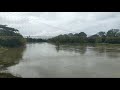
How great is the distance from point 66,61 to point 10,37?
3.89 metres

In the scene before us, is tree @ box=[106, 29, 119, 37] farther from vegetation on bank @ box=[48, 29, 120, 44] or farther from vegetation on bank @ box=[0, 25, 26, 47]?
vegetation on bank @ box=[0, 25, 26, 47]

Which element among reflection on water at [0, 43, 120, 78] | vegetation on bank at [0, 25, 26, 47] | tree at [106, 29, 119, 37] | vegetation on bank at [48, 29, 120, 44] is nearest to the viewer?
vegetation on bank at [0, 25, 26, 47]

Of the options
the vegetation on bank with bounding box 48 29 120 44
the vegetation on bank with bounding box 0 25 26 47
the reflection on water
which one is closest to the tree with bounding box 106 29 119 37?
the vegetation on bank with bounding box 48 29 120 44

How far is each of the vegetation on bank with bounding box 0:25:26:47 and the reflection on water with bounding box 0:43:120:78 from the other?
1273mm

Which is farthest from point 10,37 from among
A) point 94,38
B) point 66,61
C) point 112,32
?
point 66,61

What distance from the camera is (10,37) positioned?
5.81 m

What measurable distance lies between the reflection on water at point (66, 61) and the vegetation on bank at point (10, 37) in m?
1.27

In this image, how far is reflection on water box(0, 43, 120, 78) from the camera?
24.6 feet

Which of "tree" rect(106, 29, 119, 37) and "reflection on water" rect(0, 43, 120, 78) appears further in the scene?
"reflection on water" rect(0, 43, 120, 78)

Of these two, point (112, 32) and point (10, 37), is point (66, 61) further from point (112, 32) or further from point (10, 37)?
point (10, 37)
